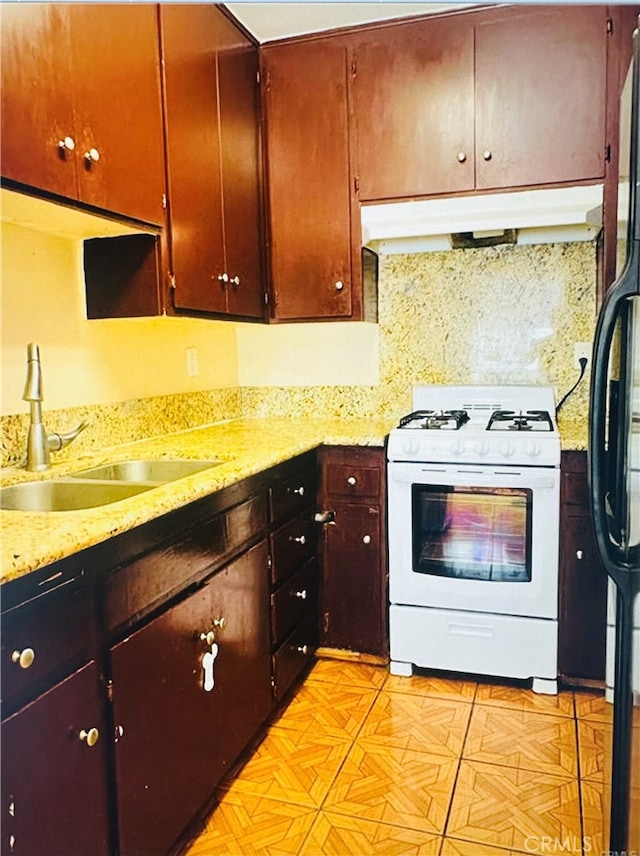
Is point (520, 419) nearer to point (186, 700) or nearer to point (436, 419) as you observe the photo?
point (436, 419)

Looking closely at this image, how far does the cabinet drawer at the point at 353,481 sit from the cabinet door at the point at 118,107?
3.60 feet

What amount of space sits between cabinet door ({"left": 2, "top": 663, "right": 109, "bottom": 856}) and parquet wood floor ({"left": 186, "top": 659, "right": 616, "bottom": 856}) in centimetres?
54

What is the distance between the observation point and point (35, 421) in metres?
1.75

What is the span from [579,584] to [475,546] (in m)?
0.37

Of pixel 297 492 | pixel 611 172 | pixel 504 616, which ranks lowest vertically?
pixel 504 616

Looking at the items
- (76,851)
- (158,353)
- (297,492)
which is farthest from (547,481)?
(76,851)

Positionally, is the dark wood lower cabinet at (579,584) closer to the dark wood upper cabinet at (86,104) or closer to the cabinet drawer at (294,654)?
the cabinet drawer at (294,654)

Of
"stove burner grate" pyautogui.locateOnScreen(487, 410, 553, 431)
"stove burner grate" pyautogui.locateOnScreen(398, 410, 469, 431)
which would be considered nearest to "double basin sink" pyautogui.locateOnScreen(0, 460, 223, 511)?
"stove burner grate" pyautogui.locateOnScreen(398, 410, 469, 431)

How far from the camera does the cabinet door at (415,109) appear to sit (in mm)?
2418

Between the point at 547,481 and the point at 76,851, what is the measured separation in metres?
1.71

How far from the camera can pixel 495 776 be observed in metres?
1.88

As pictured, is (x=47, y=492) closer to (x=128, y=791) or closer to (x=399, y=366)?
(x=128, y=791)

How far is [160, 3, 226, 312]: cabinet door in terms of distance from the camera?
200cm

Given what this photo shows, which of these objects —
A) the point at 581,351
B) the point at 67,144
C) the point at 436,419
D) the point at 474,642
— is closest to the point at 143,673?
the point at 67,144
